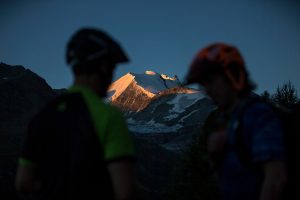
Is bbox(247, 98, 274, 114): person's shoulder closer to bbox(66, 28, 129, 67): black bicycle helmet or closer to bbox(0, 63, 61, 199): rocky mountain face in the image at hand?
bbox(66, 28, 129, 67): black bicycle helmet

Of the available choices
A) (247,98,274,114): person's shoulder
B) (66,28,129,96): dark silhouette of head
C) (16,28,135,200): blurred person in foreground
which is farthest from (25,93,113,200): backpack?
(247,98,274,114): person's shoulder

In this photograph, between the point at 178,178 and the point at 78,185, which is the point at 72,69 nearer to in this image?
the point at 78,185

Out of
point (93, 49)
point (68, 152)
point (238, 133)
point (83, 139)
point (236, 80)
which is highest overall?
point (93, 49)

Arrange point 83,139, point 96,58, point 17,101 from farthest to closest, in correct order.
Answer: point 17,101, point 96,58, point 83,139

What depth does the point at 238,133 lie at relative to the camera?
281 centimetres

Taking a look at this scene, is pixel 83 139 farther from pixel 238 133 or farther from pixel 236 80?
pixel 236 80

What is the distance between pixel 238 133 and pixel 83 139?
3.48 ft

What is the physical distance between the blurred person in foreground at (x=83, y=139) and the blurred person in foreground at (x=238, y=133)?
664 millimetres

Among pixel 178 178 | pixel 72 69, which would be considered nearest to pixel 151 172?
pixel 178 178

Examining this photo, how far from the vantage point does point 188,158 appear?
27.3 m

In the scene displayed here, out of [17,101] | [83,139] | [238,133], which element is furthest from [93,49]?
[17,101]

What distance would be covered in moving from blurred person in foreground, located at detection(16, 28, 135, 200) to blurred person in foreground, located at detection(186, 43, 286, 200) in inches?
26.2

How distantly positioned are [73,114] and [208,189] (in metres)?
22.0

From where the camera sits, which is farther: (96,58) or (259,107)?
(96,58)
